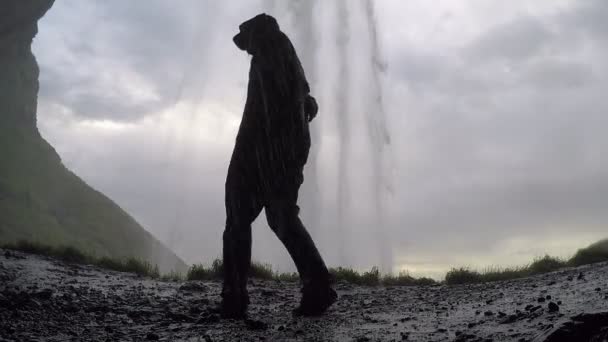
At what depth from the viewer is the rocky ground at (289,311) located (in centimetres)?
334

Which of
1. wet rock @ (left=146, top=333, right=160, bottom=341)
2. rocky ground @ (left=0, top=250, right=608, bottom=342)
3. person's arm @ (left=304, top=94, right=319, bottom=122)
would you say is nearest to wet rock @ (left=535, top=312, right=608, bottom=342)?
rocky ground @ (left=0, top=250, right=608, bottom=342)

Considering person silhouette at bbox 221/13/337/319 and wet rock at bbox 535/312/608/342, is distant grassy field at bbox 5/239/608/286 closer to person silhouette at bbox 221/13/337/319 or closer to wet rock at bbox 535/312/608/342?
person silhouette at bbox 221/13/337/319

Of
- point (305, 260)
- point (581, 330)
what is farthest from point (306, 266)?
point (581, 330)

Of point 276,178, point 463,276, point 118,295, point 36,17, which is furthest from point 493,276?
point 36,17

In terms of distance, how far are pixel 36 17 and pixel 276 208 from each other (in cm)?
6182

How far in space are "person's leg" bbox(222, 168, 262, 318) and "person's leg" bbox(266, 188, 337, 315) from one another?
0.30 m

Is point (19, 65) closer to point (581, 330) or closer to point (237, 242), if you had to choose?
point (237, 242)

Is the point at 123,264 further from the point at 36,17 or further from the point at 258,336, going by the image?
the point at 36,17

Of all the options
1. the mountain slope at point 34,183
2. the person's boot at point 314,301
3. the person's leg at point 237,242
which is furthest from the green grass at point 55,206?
the person's boot at point 314,301

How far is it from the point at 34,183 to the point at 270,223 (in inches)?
2566

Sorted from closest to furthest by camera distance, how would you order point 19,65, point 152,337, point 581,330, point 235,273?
point 581,330 → point 152,337 → point 235,273 → point 19,65

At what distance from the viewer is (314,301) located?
4797 millimetres

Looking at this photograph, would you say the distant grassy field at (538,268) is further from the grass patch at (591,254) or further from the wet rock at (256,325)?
the wet rock at (256,325)

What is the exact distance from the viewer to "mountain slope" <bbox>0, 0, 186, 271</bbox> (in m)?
53.1
